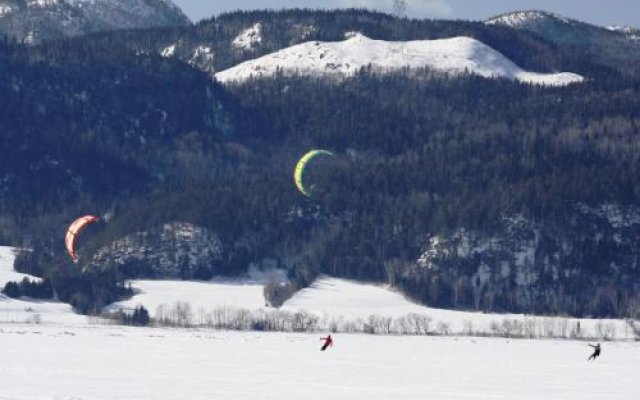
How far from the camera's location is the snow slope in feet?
381

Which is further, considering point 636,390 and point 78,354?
point 78,354

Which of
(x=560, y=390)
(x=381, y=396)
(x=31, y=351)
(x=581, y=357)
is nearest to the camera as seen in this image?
(x=381, y=396)

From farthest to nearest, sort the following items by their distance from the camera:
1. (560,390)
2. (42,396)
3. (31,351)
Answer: (31,351)
(560,390)
(42,396)

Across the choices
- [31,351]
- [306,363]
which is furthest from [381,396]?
[31,351]

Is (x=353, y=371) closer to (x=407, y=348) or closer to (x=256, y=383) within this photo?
(x=256, y=383)

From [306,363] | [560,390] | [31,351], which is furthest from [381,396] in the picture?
[31,351]

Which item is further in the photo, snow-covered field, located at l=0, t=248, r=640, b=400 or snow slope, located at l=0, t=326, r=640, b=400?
snow-covered field, located at l=0, t=248, r=640, b=400

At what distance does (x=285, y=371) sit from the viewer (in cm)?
13688

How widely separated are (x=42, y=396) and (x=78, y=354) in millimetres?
41580

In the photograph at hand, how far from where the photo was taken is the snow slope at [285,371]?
116062 millimetres

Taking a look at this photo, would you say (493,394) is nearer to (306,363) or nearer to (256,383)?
(256,383)

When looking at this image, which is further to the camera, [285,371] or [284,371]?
[285,371]

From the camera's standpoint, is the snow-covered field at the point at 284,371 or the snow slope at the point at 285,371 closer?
the snow slope at the point at 285,371

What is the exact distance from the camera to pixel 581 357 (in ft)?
592
